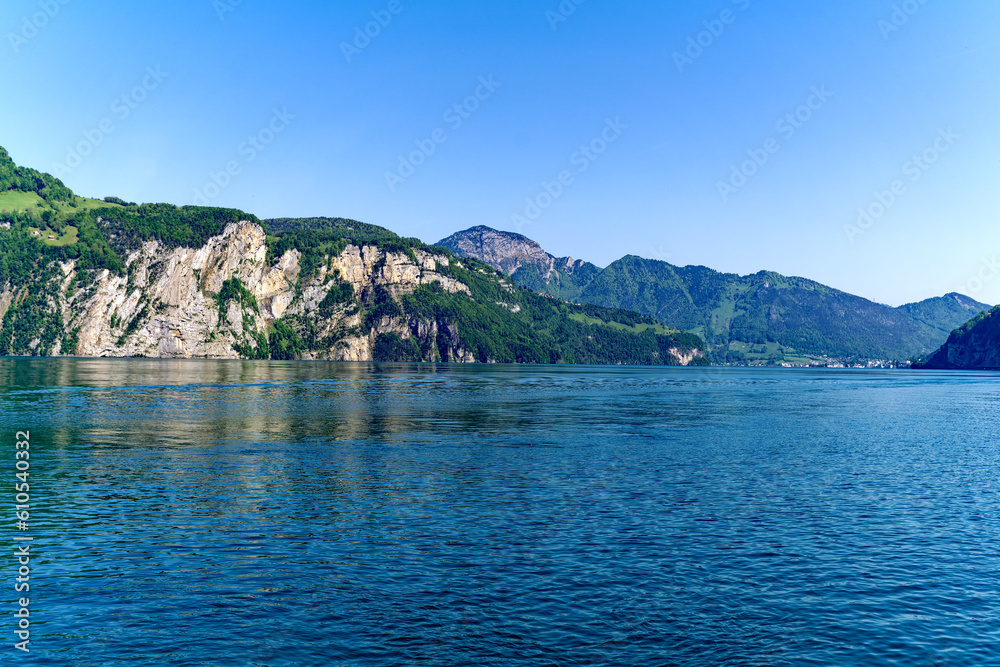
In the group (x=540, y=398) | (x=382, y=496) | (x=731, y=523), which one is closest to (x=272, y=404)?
(x=540, y=398)

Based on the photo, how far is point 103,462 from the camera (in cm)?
4678

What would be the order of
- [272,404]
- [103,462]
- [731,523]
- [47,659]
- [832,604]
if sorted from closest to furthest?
[47,659] < [832,604] < [731,523] < [103,462] < [272,404]

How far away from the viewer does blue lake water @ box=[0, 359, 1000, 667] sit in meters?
18.8

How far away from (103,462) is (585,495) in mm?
35054

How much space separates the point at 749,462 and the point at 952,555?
2487 cm

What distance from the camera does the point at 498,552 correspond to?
1062 inches

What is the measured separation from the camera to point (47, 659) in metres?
17.3

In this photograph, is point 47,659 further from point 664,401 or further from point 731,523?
point 664,401

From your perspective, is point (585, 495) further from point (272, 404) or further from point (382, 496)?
A: point (272, 404)

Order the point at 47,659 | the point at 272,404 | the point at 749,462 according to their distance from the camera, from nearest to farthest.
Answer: the point at 47,659 < the point at 749,462 < the point at 272,404

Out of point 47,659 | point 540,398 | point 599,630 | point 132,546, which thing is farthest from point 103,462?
point 540,398

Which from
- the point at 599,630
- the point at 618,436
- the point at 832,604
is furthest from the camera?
the point at 618,436

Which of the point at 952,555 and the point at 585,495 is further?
the point at 585,495

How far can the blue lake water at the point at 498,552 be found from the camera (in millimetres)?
18797
